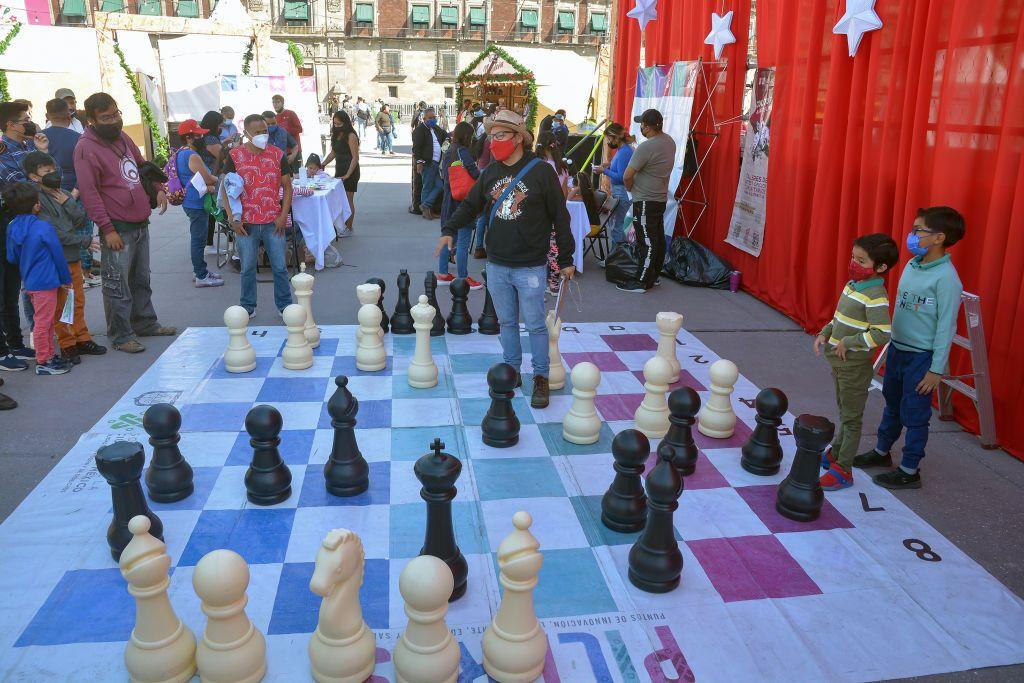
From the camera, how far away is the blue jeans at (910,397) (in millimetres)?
2859

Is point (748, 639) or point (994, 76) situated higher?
point (994, 76)

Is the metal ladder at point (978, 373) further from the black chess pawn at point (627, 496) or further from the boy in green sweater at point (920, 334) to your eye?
the black chess pawn at point (627, 496)

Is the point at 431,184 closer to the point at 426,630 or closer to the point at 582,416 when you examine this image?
the point at 582,416

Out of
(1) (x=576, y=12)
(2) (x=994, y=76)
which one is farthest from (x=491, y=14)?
(2) (x=994, y=76)

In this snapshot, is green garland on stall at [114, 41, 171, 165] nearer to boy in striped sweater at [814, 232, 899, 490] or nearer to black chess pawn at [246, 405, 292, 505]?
black chess pawn at [246, 405, 292, 505]

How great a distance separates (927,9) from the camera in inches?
152

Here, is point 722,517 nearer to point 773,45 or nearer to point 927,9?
point 927,9

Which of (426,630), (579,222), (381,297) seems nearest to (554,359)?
(381,297)

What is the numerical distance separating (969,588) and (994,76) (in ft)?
8.11

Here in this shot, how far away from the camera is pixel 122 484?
224 cm

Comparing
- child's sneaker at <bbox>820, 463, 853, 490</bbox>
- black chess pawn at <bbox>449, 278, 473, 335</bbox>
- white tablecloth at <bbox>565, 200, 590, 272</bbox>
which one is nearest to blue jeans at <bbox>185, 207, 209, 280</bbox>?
black chess pawn at <bbox>449, 278, 473, 335</bbox>

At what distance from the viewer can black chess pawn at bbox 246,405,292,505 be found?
8.40ft

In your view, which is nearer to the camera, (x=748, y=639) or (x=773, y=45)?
(x=748, y=639)

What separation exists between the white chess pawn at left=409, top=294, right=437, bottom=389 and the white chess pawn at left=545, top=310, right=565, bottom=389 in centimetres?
61
